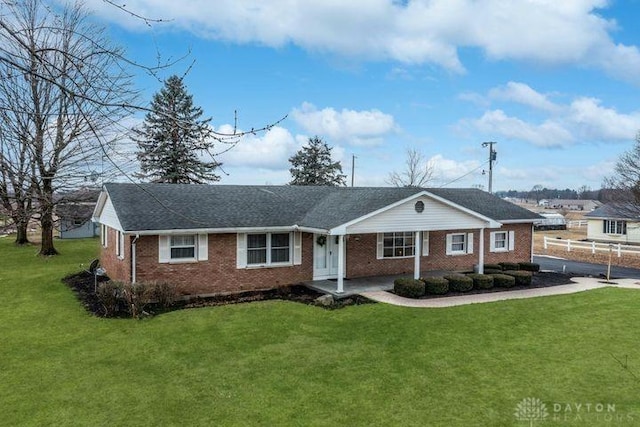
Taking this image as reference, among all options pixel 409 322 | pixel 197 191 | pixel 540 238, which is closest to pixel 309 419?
pixel 409 322

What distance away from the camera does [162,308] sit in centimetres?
1498

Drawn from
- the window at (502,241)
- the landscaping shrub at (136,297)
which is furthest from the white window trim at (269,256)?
the window at (502,241)

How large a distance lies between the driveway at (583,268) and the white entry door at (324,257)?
13.4 meters

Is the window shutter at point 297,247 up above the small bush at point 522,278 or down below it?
above

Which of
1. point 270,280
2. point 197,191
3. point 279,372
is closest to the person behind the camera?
point 279,372

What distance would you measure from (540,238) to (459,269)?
78.8ft

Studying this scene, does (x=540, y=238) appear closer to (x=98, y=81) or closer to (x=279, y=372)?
(x=279, y=372)

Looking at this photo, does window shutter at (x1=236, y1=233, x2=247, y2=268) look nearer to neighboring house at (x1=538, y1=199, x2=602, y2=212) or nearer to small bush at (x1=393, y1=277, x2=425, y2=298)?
small bush at (x1=393, y1=277, x2=425, y2=298)

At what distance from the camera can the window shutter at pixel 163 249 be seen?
1600 cm

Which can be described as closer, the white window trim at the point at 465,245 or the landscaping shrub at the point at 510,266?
the white window trim at the point at 465,245

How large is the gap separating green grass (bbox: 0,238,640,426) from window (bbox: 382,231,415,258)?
5.80 meters

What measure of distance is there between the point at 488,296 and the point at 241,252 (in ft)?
31.8

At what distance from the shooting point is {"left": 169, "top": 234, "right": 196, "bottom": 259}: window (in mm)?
16391

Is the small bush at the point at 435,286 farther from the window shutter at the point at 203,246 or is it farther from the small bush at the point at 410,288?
the window shutter at the point at 203,246
